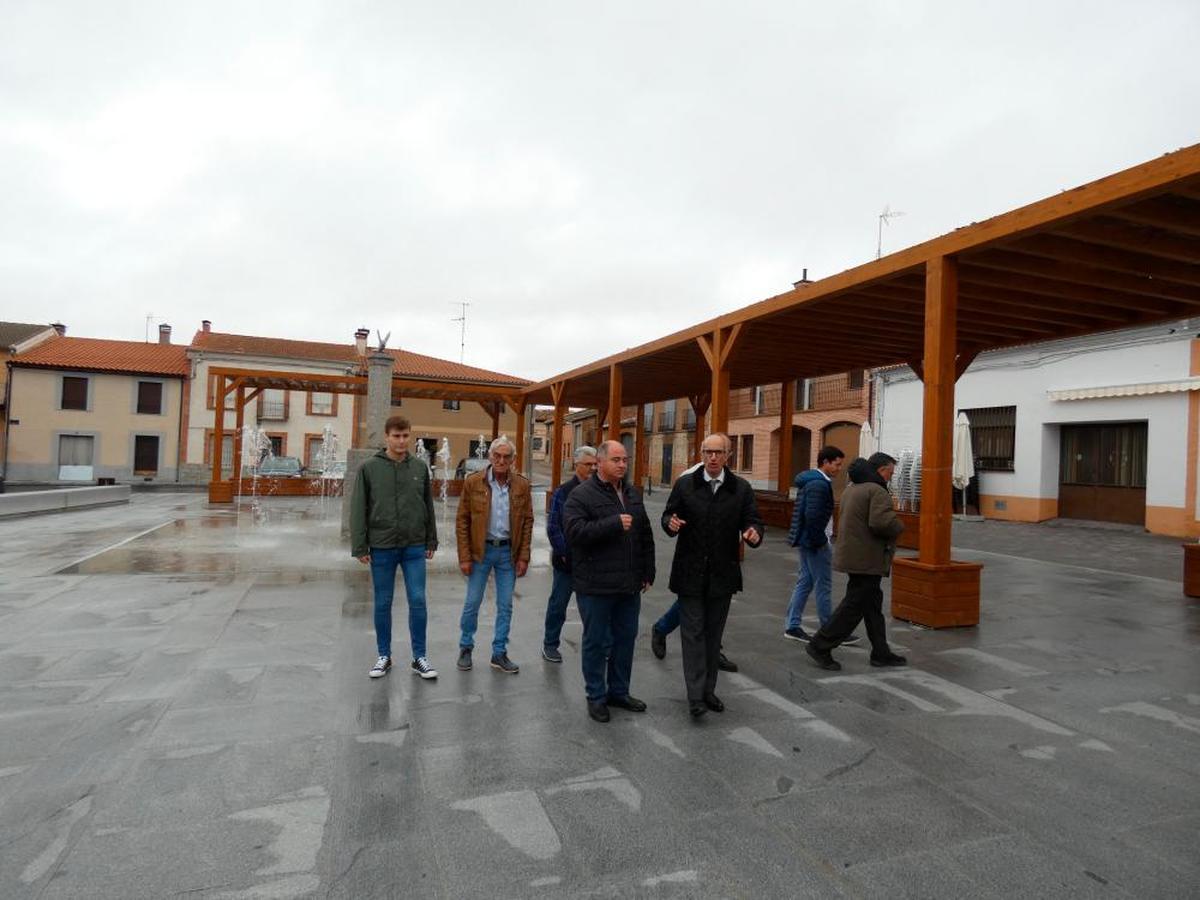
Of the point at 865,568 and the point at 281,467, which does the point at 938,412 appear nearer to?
the point at 865,568

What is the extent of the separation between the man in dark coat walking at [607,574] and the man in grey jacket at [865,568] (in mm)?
1554

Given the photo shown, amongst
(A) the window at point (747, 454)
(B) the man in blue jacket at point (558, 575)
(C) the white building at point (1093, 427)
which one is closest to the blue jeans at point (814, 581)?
(B) the man in blue jacket at point (558, 575)

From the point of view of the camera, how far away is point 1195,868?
232 cm

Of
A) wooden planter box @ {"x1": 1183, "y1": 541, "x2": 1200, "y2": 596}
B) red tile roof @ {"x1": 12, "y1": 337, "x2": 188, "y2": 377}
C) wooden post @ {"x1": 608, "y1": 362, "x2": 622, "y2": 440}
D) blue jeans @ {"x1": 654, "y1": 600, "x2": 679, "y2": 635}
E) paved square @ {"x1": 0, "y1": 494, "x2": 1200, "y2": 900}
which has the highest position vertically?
red tile roof @ {"x1": 12, "y1": 337, "x2": 188, "y2": 377}

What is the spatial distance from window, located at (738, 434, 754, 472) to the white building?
9983 millimetres

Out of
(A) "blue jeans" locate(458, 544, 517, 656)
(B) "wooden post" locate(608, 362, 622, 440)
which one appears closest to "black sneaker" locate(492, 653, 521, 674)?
(A) "blue jeans" locate(458, 544, 517, 656)

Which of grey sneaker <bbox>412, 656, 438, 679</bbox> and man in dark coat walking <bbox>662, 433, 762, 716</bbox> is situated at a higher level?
man in dark coat walking <bbox>662, 433, 762, 716</bbox>

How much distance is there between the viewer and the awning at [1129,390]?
12.8 meters

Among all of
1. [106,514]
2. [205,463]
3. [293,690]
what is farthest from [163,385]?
[293,690]

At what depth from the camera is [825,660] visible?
4.55m

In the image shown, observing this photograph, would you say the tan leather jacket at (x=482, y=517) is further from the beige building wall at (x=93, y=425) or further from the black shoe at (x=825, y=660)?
the beige building wall at (x=93, y=425)

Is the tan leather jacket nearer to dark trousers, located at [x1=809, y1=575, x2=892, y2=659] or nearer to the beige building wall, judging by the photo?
dark trousers, located at [x1=809, y1=575, x2=892, y2=659]

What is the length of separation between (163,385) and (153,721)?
28777mm

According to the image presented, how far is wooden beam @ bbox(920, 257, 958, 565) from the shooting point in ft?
19.1
